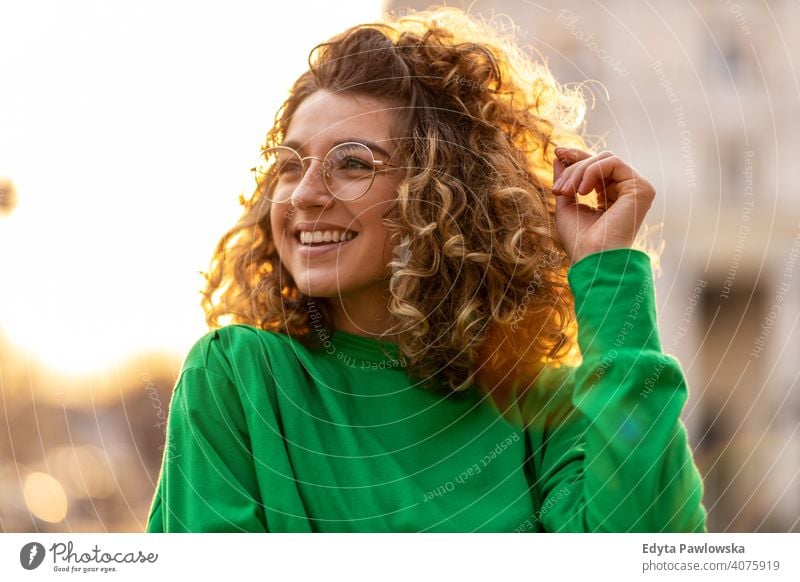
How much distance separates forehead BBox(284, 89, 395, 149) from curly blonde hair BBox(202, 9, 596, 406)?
14 mm

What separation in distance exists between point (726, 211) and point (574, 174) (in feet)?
11.1

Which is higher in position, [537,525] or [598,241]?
[598,241]

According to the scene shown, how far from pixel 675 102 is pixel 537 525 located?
317 cm

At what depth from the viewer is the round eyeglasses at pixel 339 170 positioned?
0.93 metres

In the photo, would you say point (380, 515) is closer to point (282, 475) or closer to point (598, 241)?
point (282, 475)

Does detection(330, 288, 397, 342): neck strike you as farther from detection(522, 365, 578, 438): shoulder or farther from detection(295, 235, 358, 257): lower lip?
detection(522, 365, 578, 438): shoulder

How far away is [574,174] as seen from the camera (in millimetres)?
962

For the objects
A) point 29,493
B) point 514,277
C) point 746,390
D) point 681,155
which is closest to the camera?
point 514,277

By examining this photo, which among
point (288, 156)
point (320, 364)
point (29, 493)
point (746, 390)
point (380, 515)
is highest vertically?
point (288, 156)

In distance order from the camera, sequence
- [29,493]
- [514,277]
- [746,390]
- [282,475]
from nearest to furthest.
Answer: [282,475] → [514,277] → [29,493] → [746,390]

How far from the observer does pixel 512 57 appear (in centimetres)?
110

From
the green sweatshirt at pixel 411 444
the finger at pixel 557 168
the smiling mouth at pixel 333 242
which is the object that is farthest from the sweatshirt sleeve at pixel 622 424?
the smiling mouth at pixel 333 242

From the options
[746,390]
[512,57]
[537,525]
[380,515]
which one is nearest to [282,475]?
[380,515]
